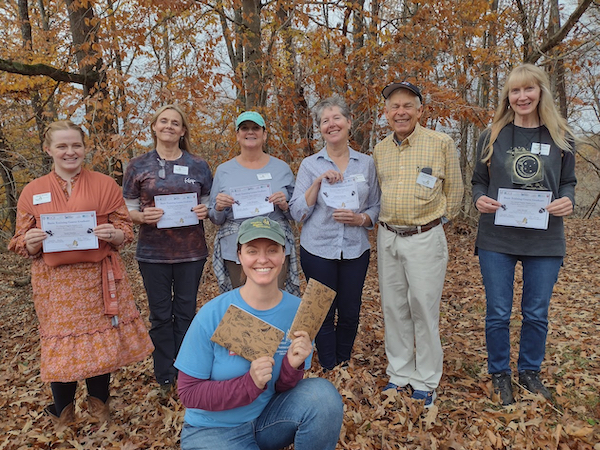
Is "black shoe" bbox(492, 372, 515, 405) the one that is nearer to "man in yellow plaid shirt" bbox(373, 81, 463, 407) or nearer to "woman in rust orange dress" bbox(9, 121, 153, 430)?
"man in yellow plaid shirt" bbox(373, 81, 463, 407)

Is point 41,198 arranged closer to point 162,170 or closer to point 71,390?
point 162,170

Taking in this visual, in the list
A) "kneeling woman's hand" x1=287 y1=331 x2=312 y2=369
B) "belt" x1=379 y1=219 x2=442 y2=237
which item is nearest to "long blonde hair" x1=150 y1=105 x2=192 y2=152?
"belt" x1=379 y1=219 x2=442 y2=237

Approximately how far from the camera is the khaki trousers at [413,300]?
3.43 m

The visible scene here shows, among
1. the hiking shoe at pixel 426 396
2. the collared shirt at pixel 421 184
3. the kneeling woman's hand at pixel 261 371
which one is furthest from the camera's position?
the hiking shoe at pixel 426 396

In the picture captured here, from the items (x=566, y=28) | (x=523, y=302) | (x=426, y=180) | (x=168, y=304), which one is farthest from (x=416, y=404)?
Answer: (x=566, y=28)

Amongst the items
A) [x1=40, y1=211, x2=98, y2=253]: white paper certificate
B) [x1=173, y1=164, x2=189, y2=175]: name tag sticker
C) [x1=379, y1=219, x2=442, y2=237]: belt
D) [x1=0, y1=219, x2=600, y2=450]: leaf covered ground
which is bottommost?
[x1=0, y1=219, x2=600, y2=450]: leaf covered ground

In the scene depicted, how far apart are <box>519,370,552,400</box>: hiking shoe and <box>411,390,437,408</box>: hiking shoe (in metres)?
0.75

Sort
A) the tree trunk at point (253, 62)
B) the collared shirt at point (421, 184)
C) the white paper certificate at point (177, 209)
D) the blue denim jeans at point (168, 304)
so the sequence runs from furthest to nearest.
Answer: the tree trunk at point (253, 62), the blue denim jeans at point (168, 304), the white paper certificate at point (177, 209), the collared shirt at point (421, 184)

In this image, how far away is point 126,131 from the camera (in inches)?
257

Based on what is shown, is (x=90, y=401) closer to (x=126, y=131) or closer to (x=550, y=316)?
(x=126, y=131)

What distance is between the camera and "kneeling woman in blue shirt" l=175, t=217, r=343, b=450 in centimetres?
211

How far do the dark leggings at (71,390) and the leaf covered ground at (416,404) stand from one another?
20 cm

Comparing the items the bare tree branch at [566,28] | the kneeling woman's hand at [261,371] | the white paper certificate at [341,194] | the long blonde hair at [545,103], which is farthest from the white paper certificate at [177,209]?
the bare tree branch at [566,28]

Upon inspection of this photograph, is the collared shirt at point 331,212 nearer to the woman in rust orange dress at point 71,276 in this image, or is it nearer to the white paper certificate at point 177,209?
the white paper certificate at point 177,209
